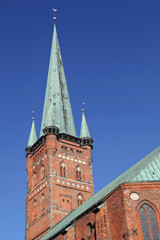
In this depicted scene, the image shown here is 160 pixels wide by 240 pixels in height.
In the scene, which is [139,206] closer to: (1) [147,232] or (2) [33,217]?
(1) [147,232]

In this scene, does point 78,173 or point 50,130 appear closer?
point 78,173

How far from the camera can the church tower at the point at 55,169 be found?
1615 inches

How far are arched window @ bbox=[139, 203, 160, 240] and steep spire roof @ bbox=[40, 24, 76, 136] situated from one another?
25344 millimetres

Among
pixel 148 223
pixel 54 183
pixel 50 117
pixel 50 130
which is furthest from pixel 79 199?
pixel 148 223

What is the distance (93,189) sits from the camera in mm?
44531

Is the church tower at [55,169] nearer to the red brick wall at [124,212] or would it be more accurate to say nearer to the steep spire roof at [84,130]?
the steep spire roof at [84,130]

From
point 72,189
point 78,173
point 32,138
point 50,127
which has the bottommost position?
point 72,189

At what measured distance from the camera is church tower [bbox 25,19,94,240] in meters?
41.0

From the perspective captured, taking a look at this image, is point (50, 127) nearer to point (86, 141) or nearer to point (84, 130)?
point (86, 141)

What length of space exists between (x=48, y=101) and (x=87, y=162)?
10.7 m

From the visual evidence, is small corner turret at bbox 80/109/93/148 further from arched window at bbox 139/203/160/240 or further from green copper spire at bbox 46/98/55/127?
arched window at bbox 139/203/160/240

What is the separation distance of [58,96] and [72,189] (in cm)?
1423

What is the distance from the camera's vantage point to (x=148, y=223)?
2248 centimetres

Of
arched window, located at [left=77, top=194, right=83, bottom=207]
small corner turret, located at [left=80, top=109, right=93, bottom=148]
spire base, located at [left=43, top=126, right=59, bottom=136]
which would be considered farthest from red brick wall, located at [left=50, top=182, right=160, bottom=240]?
small corner turret, located at [left=80, top=109, right=93, bottom=148]
